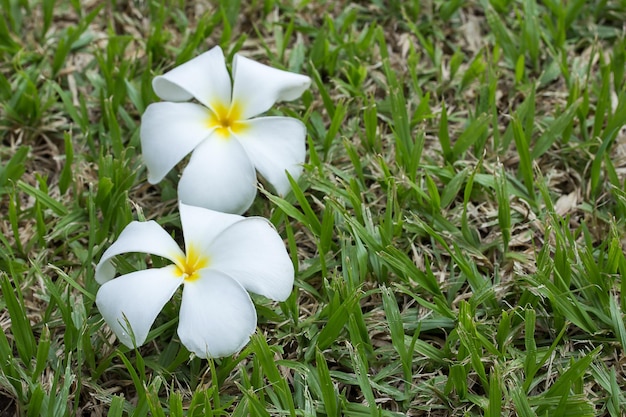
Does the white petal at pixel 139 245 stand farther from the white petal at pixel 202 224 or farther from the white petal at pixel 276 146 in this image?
the white petal at pixel 276 146

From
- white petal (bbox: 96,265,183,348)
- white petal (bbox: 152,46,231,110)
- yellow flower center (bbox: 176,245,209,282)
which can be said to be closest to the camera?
white petal (bbox: 96,265,183,348)

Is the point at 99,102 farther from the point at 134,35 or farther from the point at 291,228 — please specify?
the point at 291,228

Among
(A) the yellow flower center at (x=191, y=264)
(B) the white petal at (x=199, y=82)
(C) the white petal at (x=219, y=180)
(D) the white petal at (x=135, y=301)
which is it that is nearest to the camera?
(D) the white petal at (x=135, y=301)

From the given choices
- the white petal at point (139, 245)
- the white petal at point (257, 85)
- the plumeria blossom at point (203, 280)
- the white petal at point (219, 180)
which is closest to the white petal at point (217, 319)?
the plumeria blossom at point (203, 280)

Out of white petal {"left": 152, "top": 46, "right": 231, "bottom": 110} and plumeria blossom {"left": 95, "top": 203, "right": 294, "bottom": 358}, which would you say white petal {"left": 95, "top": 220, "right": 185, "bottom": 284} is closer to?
plumeria blossom {"left": 95, "top": 203, "right": 294, "bottom": 358}

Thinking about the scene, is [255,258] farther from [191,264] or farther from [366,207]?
[366,207]

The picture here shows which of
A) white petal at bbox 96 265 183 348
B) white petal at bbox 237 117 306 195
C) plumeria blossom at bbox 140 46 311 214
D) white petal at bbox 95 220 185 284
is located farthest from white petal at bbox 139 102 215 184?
white petal at bbox 96 265 183 348

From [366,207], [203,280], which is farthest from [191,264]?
[366,207]
